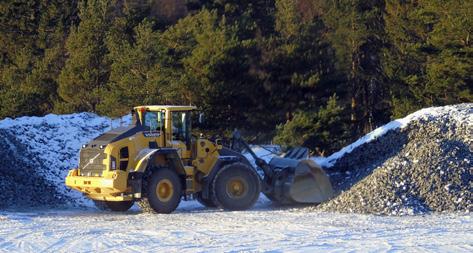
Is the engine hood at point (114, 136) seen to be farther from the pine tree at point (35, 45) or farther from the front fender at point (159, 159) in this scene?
the pine tree at point (35, 45)

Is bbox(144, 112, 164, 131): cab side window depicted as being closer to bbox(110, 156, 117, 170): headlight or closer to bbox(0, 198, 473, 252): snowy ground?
bbox(110, 156, 117, 170): headlight

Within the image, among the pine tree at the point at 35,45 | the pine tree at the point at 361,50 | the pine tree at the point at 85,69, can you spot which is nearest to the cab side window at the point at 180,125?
the pine tree at the point at 85,69

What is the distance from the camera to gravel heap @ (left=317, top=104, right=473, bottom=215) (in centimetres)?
1596

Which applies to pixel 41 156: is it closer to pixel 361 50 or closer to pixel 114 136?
pixel 114 136

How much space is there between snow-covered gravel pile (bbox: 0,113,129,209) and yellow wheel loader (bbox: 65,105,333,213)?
1497 millimetres

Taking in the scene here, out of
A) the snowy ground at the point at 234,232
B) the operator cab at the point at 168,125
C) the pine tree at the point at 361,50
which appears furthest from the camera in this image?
the pine tree at the point at 361,50

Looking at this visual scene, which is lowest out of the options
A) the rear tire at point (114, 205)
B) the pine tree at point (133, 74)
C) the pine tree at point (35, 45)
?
the rear tire at point (114, 205)

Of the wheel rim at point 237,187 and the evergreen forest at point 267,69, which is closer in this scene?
the wheel rim at point 237,187

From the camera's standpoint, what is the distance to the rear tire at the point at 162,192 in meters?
16.0

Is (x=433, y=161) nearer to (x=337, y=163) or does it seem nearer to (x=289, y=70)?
(x=337, y=163)

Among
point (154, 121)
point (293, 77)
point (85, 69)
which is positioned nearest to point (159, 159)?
point (154, 121)

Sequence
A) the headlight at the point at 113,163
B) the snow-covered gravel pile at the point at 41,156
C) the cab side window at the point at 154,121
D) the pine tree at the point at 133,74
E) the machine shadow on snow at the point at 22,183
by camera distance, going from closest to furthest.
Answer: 1. the headlight at the point at 113,163
2. the cab side window at the point at 154,121
3. the machine shadow on snow at the point at 22,183
4. the snow-covered gravel pile at the point at 41,156
5. the pine tree at the point at 133,74

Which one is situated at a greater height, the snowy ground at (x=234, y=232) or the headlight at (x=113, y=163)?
the headlight at (x=113, y=163)

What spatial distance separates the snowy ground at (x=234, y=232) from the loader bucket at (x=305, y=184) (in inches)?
35.0
